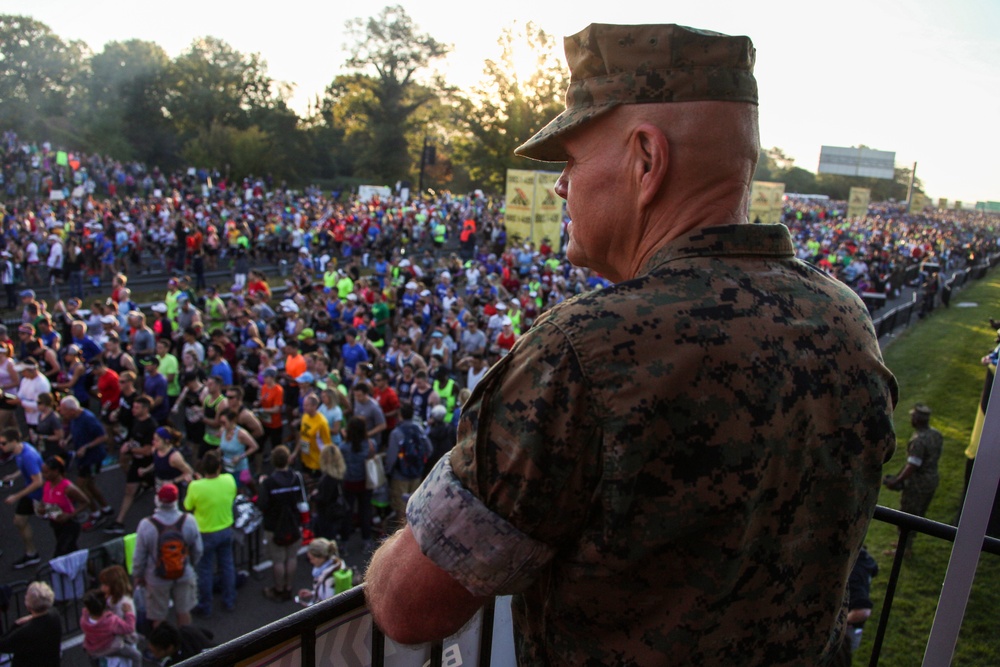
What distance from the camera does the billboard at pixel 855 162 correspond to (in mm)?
73688

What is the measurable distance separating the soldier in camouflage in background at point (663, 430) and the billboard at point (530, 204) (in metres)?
22.0

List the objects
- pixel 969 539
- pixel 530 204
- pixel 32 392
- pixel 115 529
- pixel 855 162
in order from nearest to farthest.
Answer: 1. pixel 969 539
2. pixel 115 529
3. pixel 32 392
4. pixel 530 204
5. pixel 855 162

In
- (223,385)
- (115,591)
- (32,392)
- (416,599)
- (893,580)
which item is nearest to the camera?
(416,599)

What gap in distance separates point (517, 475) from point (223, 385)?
10565 millimetres

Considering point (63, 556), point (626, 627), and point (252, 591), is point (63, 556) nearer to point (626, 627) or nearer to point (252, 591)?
point (252, 591)

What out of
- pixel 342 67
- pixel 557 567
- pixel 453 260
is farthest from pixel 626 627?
pixel 342 67

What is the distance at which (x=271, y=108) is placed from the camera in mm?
58656

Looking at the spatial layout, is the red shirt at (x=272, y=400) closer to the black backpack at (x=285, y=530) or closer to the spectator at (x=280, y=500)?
the spectator at (x=280, y=500)

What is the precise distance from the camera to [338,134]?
63.5 m

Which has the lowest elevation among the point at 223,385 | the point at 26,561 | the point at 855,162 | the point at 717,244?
the point at 26,561

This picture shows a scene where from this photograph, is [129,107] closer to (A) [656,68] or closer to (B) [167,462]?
(B) [167,462]

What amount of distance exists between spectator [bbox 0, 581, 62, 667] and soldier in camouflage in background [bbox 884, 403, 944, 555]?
790 cm

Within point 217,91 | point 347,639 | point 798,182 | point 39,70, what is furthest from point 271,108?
point 798,182

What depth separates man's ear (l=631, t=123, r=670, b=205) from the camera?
1.30m
